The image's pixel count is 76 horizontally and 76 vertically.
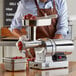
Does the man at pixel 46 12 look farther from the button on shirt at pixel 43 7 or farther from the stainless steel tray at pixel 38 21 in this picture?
the stainless steel tray at pixel 38 21

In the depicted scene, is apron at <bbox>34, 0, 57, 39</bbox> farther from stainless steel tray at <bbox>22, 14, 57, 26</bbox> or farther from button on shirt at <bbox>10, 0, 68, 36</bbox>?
stainless steel tray at <bbox>22, 14, 57, 26</bbox>

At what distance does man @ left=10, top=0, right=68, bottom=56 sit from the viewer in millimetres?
2913

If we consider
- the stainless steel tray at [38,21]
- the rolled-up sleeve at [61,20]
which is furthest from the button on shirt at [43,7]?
the stainless steel tray at [38,21]

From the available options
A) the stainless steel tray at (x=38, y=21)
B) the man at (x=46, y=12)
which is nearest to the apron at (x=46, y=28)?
the man at (x=46, y=12)

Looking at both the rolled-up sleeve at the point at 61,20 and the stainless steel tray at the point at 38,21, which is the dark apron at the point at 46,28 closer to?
the rolled-up sleeve at the point at 61,20

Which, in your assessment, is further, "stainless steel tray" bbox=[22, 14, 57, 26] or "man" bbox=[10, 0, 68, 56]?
"man" bbox=[10, 0, 68, 56]

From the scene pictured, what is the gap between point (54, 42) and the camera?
1.79 meters

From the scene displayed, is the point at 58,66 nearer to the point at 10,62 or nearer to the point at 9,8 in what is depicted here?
the point at 10,62

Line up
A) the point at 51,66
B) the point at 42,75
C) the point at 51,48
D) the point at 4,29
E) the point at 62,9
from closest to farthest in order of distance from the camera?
the point at 42,75 → the point at 51,48 → the point at 51,66 → the point at 62,9 → the point at 4,29

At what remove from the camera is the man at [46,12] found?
115 inches

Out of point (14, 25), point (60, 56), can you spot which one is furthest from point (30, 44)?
point (14, 25)

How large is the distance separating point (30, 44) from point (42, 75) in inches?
7.8

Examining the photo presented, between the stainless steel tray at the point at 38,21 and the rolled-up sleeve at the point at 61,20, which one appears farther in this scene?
the rolled-up sleeve at the point at 61,20

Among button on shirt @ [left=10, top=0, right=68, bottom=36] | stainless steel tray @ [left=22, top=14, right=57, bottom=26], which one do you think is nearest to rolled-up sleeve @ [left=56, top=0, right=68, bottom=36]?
button on shirt @ [left=10, top=0, right=68, bottom=36]
